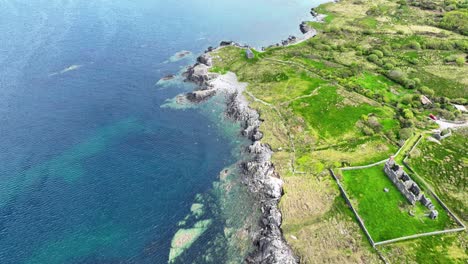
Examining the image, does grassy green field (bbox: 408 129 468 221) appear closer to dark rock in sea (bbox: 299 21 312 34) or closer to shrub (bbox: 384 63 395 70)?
shrub (bbox: 384 63 395 70)

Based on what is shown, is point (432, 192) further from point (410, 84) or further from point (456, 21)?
point (456, 21)

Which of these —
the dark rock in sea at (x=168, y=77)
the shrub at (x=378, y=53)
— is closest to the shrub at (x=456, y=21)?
the shrub at (x=378, y=53)

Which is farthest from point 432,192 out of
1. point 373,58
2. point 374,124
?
point 373,58

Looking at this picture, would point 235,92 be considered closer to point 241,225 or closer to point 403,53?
point 241,225

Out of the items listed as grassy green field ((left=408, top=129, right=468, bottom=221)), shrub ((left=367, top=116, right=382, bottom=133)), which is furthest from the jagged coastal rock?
grassy green field ((left=408, top=129, right=468, bottom=221))

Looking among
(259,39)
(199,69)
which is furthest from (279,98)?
(259,39)
